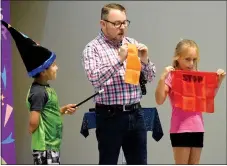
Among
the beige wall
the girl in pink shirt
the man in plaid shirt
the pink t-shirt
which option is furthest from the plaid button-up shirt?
the beige wall

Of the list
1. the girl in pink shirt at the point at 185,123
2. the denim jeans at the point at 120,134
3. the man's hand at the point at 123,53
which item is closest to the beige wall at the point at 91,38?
the girl in pink shirt at the point at 185,123

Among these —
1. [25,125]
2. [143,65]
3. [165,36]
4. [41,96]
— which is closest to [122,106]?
[143,65]

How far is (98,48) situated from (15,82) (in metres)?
2.15

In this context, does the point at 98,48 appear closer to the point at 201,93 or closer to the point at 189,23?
the point at 201,93

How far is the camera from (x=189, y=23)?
3922 mm

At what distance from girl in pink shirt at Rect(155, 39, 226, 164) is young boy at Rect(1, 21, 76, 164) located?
0.66 meters

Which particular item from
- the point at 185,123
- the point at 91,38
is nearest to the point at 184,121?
the point at 185,123

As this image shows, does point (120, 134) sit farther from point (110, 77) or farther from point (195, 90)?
point (195, 90)

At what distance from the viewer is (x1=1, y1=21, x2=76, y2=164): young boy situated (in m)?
2.32

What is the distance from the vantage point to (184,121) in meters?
2.55

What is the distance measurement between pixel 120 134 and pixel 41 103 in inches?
18.6

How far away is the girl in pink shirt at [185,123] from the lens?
2.53 meters

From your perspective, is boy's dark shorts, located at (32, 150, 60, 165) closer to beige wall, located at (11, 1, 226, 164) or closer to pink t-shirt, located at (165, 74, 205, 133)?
pink t-shirt, located at (165, 74, 205, 133)

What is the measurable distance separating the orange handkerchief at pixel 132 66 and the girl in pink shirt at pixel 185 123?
10.3 inches
